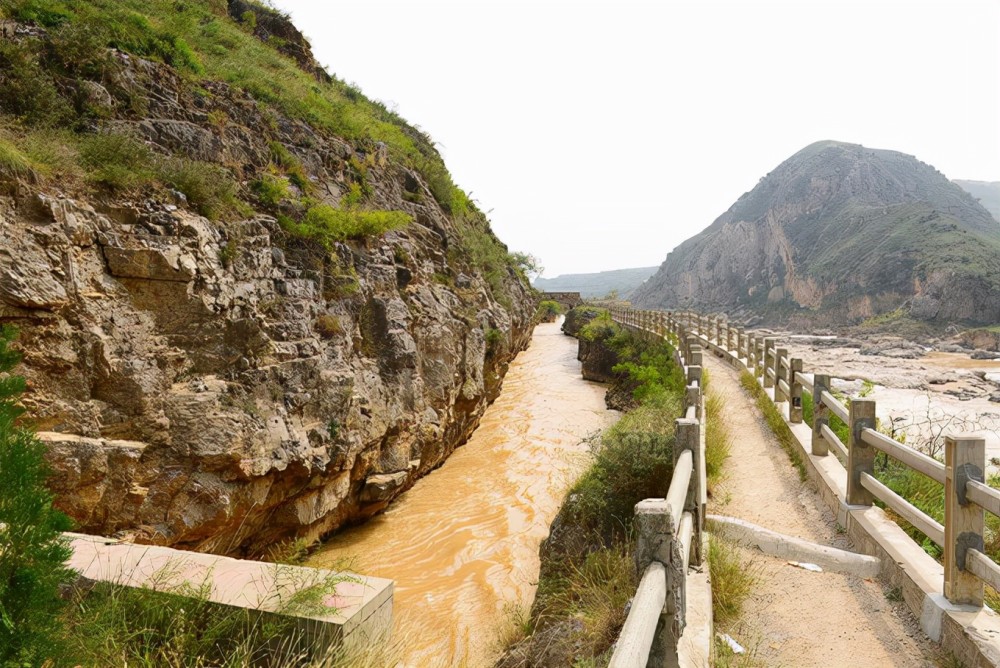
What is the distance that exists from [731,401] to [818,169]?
123187mm

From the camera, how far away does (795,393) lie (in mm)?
8711

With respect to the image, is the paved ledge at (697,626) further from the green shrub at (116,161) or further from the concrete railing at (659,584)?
the green shrub at (116,161)

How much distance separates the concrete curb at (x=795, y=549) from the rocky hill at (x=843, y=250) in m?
63.4

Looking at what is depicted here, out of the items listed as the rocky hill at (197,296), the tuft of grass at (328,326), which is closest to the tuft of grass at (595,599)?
the rocky hill at (197,296)

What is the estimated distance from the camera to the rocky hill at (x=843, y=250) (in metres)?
57.6

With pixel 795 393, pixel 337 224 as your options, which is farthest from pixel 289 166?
pixel 795 393

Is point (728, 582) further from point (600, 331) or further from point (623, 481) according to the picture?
point (600, 331)

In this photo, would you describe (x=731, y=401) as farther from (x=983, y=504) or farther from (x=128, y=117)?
(x=128, y=117)

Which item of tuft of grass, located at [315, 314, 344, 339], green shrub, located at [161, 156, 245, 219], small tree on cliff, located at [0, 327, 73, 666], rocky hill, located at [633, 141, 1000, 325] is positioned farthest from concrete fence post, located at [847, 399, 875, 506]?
rocky hill, located at [633, 141, 1000, 325]

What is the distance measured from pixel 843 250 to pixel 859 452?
305 feet

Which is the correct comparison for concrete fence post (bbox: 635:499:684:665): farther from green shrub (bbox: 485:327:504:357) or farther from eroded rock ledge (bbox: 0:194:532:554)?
green shrub (bbox: 485:327:504:357)

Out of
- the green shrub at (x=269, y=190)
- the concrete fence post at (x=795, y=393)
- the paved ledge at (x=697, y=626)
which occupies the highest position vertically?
the green shrub at (x=269, y=190)

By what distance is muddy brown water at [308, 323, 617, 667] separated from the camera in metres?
6.27

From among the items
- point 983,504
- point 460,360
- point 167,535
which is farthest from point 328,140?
point 983,504
